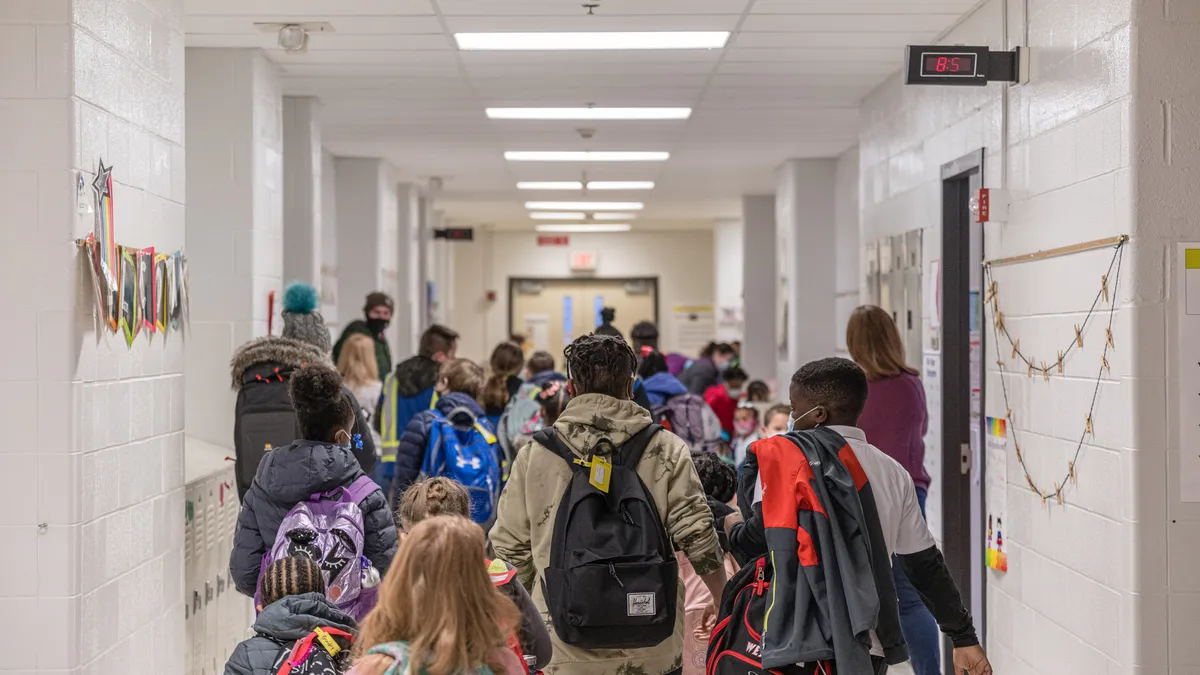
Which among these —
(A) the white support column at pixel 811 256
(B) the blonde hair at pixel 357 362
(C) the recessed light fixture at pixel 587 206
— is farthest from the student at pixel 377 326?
(C) the recessed light fixture at pixel 587 206

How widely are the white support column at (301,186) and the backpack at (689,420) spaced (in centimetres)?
253

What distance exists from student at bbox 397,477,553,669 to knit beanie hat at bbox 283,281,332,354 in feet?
8.57

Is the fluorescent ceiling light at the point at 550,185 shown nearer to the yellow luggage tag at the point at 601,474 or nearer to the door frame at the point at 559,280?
the door frame at the point at 559,280

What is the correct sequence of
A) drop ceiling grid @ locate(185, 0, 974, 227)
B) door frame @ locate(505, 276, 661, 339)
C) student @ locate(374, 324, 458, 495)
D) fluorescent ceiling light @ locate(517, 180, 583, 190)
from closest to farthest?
1. drop ceiling grid @ locate(185, 0, 974, 227)
2. student @ locate(374, 324, 458, 495)
3. fluorescent ceiling light @ locate(517, 180, 583, 190)
4. door frame @ locate(505, 276, 661, 339)

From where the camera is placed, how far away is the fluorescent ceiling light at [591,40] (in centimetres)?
574

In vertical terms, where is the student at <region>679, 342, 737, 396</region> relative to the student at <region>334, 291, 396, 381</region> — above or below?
below

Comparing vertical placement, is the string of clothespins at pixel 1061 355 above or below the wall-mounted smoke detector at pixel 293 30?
below

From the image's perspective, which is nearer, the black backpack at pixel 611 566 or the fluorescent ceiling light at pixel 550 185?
the black backpack at pixel 611 566

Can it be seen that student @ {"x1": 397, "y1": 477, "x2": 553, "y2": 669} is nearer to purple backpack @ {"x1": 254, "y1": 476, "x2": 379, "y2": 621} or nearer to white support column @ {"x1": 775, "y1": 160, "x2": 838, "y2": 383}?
purple backpack @ {"x1": 254, "y1": 476, "x2": 379, "y2": 621}

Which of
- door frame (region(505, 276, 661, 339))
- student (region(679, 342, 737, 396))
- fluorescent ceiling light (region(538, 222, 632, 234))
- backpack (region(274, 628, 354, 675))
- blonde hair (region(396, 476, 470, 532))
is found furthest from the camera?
door frame (region(505, 276, 661, 339))

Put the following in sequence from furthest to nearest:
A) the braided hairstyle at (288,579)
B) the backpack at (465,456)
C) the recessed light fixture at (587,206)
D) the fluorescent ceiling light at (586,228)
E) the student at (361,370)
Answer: the fluorescent ceiling light at (586,228)
the recessed light fixture at (587,206)
the student at (361,370)
the backpack at (465,456)
the braided hairstyle at (288,579)

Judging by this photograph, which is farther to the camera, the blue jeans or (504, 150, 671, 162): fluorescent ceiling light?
(504, 150, 671, 162): fluorescent ceiling light

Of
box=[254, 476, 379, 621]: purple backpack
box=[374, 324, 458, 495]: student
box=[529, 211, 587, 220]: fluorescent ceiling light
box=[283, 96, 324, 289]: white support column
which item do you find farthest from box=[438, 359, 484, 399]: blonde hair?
box=[529, 211, 587, 220]: fluorescent ceiling light

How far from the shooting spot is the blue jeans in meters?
4.09
